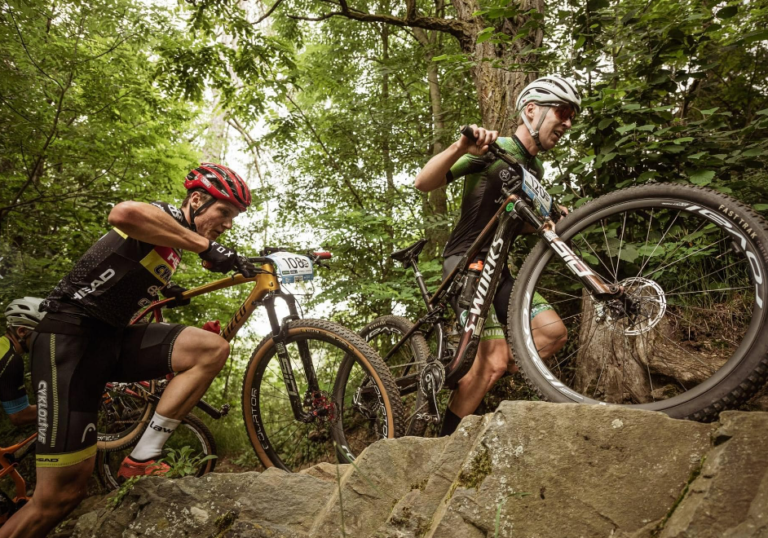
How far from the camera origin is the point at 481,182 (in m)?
2.85

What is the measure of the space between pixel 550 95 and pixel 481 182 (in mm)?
641

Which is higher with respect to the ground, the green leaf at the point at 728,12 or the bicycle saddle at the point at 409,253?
the green leaf at the point at 728,12

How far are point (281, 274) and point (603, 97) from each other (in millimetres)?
2583

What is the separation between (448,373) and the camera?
2.68 metres

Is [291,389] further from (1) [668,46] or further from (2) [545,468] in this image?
(1) [668,46]

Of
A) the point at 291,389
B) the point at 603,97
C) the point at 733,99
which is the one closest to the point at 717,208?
the point at 603,97

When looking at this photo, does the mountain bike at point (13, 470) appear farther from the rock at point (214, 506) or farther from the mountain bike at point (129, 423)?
the rock at point (214, 506)

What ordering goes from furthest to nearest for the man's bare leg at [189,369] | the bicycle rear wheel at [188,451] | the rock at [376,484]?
the bicycle rear wheel at [188,451]
the man's bare leg at [189,369]
the rock at [376,484]

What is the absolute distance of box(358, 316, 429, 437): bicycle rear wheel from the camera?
3.08 m

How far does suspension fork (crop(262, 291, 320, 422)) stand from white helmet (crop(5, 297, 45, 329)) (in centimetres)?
213

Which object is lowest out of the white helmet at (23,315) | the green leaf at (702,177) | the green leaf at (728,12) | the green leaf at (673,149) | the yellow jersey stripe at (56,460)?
the yellow jersey stripe at (56,460)

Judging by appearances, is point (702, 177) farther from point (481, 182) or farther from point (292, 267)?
point (292, 267)

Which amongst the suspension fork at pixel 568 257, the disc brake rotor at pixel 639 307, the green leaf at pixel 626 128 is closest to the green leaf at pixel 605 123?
the green leaf at pixel 626 128

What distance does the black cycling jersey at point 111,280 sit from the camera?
2387mm
